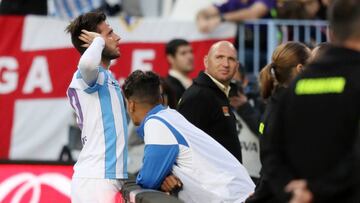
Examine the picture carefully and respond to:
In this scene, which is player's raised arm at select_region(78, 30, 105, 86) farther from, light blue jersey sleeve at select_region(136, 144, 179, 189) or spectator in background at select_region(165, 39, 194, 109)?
spectator in background at select_region(165, 39, 194, 109)

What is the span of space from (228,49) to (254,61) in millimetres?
3706

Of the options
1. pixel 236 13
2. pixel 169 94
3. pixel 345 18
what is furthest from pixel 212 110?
pixel 236 13

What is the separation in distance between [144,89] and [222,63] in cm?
165

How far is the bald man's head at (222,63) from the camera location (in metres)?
8.17

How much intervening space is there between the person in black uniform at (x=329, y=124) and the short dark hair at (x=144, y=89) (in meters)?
2.39

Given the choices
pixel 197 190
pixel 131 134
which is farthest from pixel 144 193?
pixel 131 134

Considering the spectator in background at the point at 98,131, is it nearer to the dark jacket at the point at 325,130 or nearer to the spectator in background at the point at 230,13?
the dark jacket at the point at 325,130

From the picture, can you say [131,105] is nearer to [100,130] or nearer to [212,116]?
[100,130]

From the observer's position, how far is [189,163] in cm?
634

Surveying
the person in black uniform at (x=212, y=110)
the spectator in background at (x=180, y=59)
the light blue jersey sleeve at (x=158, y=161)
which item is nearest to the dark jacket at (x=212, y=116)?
the person in black uniform at (x=212, y=110)

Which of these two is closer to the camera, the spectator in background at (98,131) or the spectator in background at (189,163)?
the spectator in background at (189,163)

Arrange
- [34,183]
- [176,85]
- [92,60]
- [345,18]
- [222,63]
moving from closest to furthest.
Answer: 1. [345,18]
2. [92,60]
3. [222,63]
4. [34,183]
5. [176,85]

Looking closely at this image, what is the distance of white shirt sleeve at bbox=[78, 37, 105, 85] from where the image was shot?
6.49 m

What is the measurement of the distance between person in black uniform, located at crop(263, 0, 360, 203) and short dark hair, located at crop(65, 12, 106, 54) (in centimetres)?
292
